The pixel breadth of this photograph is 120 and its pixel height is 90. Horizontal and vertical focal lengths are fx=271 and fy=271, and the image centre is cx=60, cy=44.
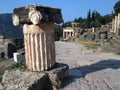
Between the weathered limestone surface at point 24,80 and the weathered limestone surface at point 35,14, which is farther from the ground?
the weathered limestone surface at point 35,14

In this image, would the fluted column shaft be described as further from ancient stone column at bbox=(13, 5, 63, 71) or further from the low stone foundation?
the low stone foundation

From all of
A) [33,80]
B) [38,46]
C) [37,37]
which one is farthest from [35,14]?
[33,80]

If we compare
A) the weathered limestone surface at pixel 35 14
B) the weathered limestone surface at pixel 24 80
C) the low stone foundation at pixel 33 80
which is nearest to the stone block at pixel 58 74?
the low stone foundation at pixel 33 80

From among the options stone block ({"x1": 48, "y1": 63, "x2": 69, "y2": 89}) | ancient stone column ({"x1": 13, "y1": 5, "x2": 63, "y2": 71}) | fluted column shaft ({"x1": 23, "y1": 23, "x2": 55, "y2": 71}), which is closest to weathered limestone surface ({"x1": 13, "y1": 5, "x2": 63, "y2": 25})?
ancient stone column ({"x1": 13, "y1": 5, "x2": 63, "y2": 71})

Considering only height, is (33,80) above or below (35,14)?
below

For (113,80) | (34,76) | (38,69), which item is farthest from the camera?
(113,80)

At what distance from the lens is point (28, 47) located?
5785 mm

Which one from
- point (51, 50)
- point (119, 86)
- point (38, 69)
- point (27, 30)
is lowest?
point (119, 86)

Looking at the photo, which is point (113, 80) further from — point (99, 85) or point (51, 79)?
point (51, 79)

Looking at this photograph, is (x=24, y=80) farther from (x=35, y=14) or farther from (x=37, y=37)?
(x=35, y=14)

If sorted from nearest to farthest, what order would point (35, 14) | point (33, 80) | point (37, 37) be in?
point (33, 80) < point (35, 14) < point (37, 37)

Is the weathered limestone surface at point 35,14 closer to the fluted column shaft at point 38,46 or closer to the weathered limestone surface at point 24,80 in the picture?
the fluted column shaft at point 38,46

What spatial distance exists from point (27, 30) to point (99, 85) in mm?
1947

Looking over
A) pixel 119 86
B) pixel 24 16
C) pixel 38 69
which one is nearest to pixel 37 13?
pixel 24 16
